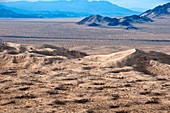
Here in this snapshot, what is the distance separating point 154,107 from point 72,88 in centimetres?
169

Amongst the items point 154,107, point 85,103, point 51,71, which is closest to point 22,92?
point 85,103

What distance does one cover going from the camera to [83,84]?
16.9 feet

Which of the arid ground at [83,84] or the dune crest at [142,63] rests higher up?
the dune crest at [142,63]

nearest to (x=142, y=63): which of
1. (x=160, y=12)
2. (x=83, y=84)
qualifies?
(x=83, y=84)

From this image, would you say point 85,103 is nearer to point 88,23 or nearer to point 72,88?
point 72,88

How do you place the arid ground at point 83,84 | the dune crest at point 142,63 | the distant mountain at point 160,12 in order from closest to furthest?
the arid ground at point 83,84 → the dune crest at point 142,63 → the distant mountain at point 160,12

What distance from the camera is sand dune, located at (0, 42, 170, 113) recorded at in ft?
12.8

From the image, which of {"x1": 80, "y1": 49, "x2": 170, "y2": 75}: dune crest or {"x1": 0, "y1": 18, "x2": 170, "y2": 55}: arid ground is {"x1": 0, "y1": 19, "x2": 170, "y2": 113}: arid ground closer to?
{"x1": 80, "y1": 49, "x2": 170, "y2": 75}: dune crest

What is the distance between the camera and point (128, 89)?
15.9 ft

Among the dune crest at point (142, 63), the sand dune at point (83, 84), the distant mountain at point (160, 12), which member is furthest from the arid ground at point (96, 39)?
the distant mountain at point (160, 12)

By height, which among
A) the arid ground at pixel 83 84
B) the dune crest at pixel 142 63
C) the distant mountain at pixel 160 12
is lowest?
the arid ground at pixel 83 84

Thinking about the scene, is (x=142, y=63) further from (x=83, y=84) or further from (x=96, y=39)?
(x=96, y=39)

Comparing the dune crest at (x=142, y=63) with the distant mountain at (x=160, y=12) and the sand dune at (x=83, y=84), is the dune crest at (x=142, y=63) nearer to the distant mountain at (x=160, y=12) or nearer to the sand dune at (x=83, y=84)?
the sand dune at (x=83, y=84)

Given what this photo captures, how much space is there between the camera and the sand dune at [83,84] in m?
3.90
